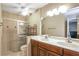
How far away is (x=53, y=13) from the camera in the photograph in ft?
6.71

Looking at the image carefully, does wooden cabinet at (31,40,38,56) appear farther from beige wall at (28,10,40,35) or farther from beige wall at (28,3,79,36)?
beige wall at (28,3,79,36)

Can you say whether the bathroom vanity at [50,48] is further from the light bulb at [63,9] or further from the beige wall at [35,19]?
the light bulb at [63,9]

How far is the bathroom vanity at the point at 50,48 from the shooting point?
1.73 meters

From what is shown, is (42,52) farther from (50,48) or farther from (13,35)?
(13,35)

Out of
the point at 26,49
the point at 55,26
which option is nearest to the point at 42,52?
the point at 26,49

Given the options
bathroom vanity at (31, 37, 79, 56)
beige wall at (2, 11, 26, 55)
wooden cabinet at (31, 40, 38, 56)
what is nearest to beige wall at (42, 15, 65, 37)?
bathroom vanity at (31, 37, 79, 56)

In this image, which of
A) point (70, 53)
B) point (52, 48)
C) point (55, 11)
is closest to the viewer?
point (70, 53)

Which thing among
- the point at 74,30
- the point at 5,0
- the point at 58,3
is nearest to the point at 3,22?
the point at 5,0

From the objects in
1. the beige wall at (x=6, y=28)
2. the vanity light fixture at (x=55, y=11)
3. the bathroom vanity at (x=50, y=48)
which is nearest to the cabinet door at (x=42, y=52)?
the bathroom vanity at (x=50, y=48)

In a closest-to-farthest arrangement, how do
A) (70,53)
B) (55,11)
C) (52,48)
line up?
(70,53), (52,48), (55,11)

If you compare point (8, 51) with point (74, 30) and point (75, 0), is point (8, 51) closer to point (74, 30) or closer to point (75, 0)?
point (74, 30)

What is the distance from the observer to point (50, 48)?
1.97m

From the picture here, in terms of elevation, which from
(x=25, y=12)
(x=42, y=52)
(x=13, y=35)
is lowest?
(x=42, y=52)

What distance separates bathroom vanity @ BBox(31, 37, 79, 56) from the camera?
1.73 metres
